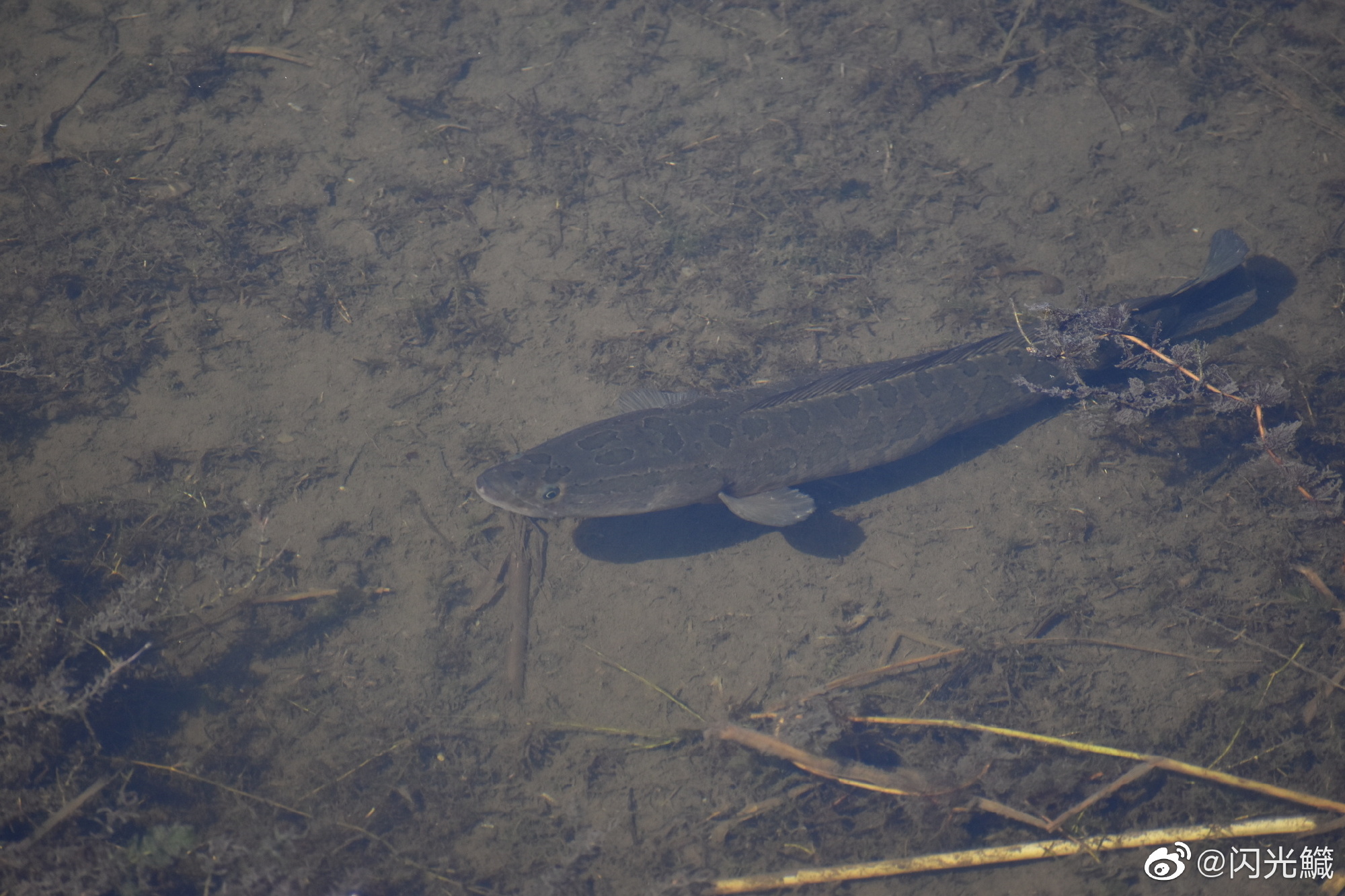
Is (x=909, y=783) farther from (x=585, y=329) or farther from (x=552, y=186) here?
(x=552, y=186)

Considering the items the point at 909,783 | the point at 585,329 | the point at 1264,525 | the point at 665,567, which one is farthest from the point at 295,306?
the point at 1264,525

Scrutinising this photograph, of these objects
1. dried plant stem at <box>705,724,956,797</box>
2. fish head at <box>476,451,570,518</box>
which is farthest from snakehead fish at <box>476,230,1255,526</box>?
dried plant stem at <box>705,724,956,797</box>

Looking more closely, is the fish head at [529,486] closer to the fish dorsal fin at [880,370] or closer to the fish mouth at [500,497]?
the fish mouth at [500,497]

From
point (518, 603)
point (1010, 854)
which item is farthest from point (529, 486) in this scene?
point (1010, 854)

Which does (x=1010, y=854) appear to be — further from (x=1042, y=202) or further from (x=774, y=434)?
(x=1042, y=202)

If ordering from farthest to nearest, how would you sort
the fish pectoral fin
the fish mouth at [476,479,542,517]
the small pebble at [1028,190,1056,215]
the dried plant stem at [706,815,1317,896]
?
the small pebble at [1028,190,1056,215], the fish pectoral fin, the fish mouth at [476,479,542,517], the dried plant stem at [706,815,1317,896]

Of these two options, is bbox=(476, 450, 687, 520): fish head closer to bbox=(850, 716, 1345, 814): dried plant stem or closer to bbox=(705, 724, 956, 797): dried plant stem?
bbox=(705, 724, 956, 797): dried plant stem

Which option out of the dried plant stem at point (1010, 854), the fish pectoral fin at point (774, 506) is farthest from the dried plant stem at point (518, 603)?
the dried plant stem at point (1010, 854)
